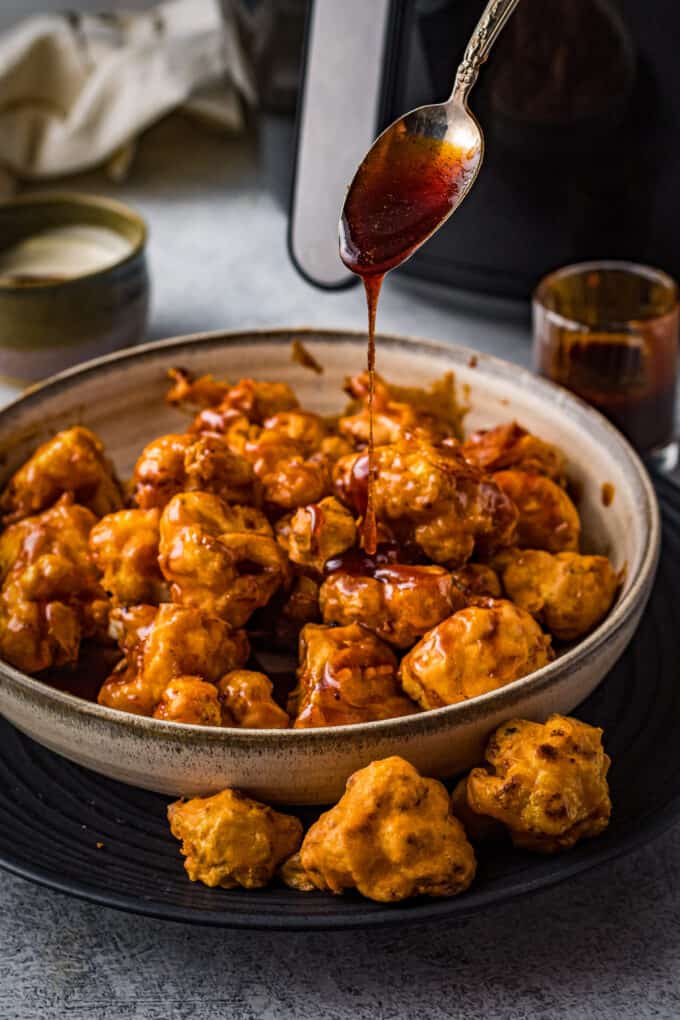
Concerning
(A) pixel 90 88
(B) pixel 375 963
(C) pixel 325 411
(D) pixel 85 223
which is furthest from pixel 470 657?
(A) pixel 90 88

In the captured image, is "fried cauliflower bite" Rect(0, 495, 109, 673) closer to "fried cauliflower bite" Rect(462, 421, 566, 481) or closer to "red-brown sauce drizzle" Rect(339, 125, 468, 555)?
"red-brown sauce drizzle" Rect(339, 125, 468, 555)

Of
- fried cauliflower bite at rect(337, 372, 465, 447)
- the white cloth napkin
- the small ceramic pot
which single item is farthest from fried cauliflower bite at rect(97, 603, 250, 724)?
the white cloth napkin

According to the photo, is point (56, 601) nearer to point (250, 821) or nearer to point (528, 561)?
point (250, 821)

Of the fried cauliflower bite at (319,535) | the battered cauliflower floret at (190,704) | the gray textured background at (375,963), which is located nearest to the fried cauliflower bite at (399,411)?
the fried cauliflower bite at (319,535)

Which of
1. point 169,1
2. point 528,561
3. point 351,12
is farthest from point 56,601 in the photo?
point 169,1

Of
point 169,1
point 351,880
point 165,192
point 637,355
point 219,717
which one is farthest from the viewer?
point 169,1

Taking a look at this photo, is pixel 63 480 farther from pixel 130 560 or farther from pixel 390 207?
pixel 390 207
